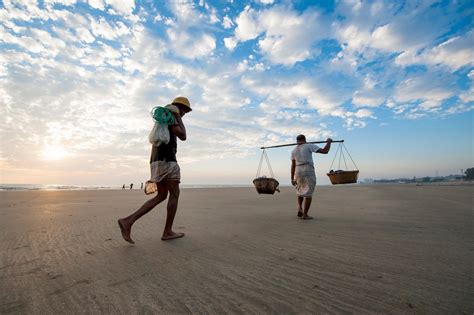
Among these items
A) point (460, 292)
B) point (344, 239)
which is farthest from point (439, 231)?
point (460, 292)

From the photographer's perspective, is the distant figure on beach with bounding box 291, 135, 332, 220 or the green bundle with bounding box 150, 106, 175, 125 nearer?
the green bundle with bounding box 150, 106, 175, 125

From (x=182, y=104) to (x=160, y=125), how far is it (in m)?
0.59

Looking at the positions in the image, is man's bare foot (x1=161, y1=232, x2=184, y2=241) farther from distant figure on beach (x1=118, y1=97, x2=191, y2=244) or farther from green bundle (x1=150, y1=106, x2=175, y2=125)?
green bundle (x1=150, y1=106, x2=175, y2=125)

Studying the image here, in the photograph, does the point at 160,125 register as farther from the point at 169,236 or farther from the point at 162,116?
the point at 169,236

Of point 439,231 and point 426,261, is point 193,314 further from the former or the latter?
point 439,231

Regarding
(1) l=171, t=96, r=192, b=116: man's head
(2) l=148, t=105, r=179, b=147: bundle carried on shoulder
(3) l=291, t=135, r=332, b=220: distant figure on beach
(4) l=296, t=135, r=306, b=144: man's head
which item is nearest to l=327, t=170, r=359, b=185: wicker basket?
(3) l=291, t=135, r=332, b=220: distant figure on beach

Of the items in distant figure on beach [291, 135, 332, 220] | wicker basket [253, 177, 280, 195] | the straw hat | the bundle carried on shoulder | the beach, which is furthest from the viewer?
wicker basket [253, 177, 280, 195]

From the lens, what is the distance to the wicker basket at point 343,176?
6723 mm

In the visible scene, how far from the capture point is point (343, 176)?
6797mm

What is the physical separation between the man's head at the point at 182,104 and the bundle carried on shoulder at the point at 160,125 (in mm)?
343

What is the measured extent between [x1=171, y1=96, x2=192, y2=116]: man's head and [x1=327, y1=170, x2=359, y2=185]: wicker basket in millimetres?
4566

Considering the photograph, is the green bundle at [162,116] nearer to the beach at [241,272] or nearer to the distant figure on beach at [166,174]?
the distant figure on beach at [166,174]

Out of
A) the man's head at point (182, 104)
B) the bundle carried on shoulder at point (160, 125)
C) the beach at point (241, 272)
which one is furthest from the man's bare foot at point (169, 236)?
the man's head at point (182, 104)

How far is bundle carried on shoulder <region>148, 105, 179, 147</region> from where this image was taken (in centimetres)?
360
